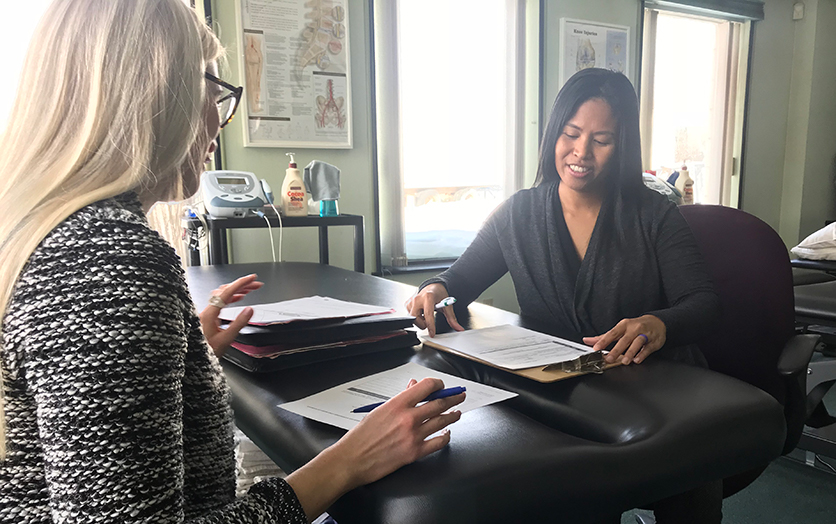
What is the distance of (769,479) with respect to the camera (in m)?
1.97

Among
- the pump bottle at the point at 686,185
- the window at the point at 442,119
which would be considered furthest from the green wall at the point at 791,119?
the window at the point at 442,119

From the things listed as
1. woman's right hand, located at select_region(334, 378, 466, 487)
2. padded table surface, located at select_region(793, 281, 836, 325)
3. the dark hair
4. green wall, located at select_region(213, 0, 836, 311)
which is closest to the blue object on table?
green wall, located at select_region(213, 0, 836, 311)

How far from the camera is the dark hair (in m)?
1.40

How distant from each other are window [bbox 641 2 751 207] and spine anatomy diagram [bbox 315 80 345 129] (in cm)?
221

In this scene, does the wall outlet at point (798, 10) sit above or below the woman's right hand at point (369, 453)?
above

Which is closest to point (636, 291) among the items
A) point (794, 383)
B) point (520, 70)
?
point (794, 383)

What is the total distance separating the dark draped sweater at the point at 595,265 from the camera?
4.20 ft

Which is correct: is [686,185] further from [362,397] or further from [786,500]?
[362,397]

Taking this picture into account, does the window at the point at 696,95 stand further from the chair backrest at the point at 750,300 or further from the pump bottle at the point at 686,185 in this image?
the chair backrest at the point at 750,300

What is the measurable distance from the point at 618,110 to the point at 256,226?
161cm

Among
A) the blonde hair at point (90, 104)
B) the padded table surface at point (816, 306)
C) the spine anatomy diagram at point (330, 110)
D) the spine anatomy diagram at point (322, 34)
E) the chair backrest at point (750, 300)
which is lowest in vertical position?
the padded table surface at point (816, 306)

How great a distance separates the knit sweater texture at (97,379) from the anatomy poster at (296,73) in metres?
2.49

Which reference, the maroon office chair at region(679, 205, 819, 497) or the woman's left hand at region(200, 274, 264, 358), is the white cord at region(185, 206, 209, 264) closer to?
the woman's left hand at region(200, 274, 264, 358)

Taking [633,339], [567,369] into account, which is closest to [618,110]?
[633,339]
